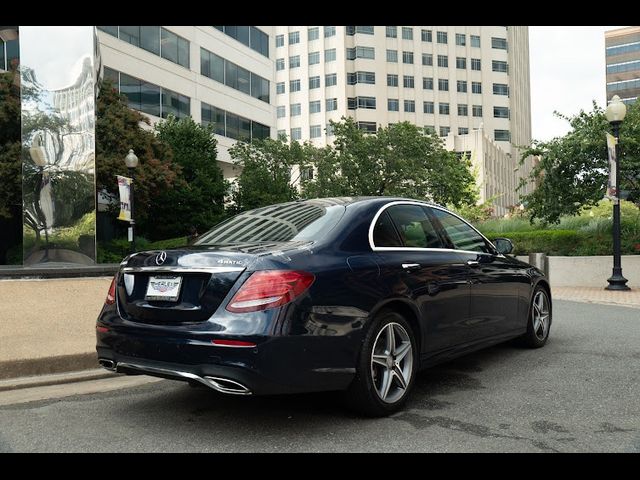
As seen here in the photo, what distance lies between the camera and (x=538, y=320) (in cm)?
691

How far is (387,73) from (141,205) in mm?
60727

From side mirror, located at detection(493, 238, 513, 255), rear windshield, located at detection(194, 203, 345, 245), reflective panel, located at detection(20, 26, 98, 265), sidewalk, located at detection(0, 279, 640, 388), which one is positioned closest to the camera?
rear windshield, located at detection(194, 203, 345, 245)

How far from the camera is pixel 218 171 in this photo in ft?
99.0

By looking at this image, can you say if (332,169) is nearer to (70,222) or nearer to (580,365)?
(70,222)

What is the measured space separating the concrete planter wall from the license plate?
15.7m

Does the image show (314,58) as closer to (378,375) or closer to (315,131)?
(315,131)

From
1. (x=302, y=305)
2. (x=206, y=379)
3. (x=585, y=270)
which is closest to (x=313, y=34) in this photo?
(x=585, y=270)

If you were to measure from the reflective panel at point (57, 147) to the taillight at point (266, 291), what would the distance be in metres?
14.6

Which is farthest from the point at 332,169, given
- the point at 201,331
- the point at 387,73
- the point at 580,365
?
the point at 387,73

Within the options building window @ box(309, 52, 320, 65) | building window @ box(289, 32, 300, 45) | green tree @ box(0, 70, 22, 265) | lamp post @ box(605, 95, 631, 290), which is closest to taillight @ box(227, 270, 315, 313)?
lamp post @ box(605, 95, 631, 290)

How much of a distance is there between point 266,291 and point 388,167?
25.0 m

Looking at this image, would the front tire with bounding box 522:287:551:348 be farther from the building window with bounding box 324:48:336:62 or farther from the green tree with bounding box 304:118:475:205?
the building window with bounding box 324:48:336:62

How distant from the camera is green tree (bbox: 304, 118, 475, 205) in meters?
28.0

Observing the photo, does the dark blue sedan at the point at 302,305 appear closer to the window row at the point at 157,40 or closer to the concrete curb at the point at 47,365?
the concrete curb at the point at 47,365
